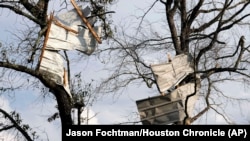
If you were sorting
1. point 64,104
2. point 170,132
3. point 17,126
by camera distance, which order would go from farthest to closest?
point 17,126 → point 64,104 → point 170,132

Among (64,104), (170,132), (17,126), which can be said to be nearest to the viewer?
(170,132)

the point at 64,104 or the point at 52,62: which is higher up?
the point at 52,62

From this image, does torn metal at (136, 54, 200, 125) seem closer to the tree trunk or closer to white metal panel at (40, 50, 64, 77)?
white metal panel at (40, 50, 64, 77)

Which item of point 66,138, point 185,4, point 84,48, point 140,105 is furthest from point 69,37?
point 185,4

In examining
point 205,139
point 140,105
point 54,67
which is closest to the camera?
point 205,139

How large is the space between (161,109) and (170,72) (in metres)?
0.91

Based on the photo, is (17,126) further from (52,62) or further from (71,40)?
(71,40)

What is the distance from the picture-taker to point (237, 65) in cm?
1284

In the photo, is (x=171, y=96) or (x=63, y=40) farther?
(x=63, y=40)

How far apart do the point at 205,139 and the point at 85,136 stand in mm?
2033

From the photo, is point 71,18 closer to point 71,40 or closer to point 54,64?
point 71,40

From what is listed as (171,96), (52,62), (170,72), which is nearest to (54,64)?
(52,62)

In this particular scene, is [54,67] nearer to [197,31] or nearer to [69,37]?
[69,37]

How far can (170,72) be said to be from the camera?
1162 centimetres
